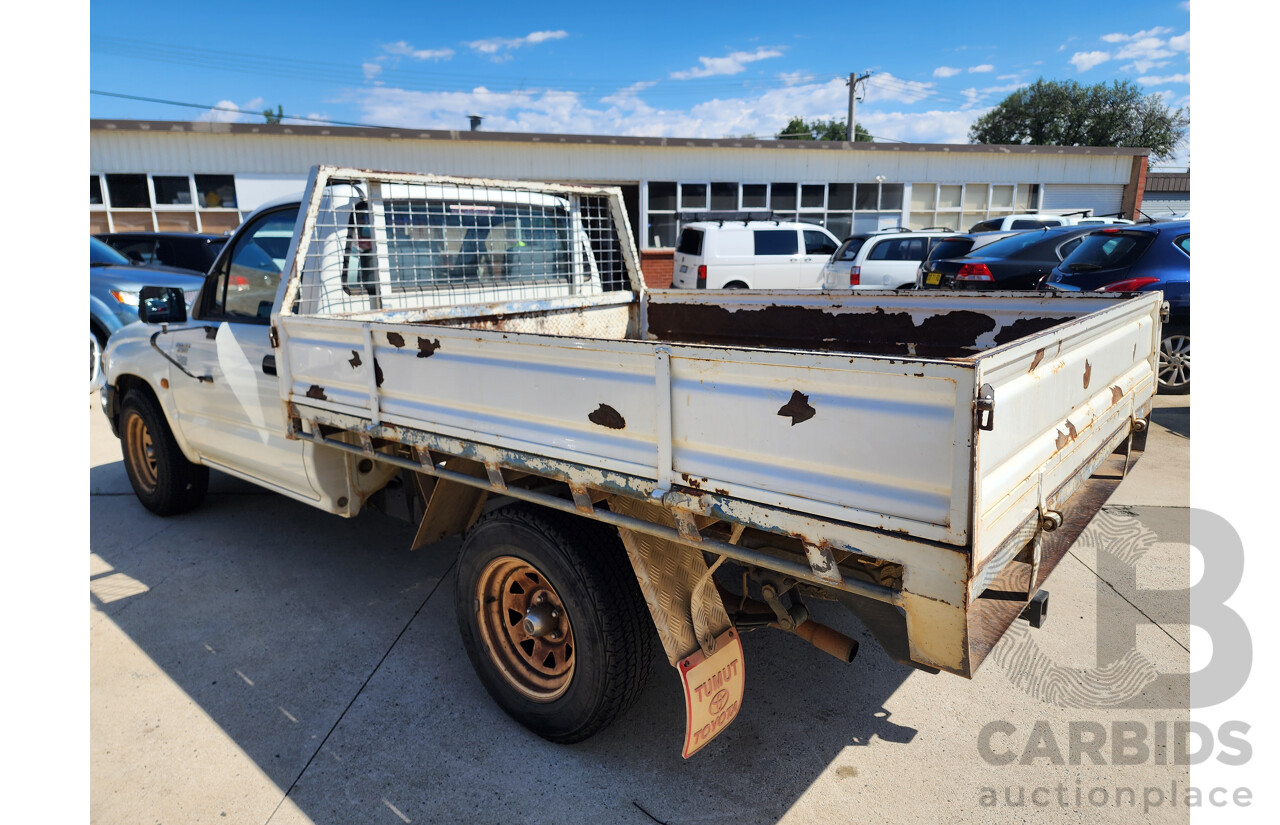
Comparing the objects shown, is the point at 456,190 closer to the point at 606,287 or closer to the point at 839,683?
the point at 606,287

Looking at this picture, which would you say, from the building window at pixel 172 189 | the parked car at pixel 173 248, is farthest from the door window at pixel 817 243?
the building window at pixel 172 189

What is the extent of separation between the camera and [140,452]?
17.0 feet

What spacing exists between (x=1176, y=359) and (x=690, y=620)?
6785 millimetres

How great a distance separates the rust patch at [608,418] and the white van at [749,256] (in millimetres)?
12164

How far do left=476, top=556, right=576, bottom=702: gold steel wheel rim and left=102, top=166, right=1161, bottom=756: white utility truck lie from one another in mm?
12

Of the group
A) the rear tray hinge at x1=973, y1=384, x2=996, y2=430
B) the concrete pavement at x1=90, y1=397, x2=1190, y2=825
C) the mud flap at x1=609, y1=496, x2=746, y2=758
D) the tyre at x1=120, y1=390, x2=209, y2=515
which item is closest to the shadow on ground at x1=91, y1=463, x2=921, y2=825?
the concrete pavement at x1=90, y1=397, x2=1190, y2=825

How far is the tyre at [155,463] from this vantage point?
16.0 ft

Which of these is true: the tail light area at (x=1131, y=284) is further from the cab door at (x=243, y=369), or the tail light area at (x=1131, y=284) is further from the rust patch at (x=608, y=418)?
the cab door at (x=243, y=369)

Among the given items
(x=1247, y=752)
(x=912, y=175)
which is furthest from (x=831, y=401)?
(x=912, y=175)

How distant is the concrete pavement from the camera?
102 inches

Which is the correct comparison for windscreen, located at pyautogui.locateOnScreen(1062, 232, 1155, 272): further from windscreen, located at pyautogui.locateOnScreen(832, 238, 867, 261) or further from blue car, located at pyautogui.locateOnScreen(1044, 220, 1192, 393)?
windscreen, located at pyautogui.locateOnScreen(832, 238, 867, 261)

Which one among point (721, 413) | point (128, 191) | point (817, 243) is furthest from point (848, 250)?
point (128, 191)

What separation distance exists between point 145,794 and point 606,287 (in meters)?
3.57

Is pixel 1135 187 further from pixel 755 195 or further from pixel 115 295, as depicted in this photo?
pixel 115 295
